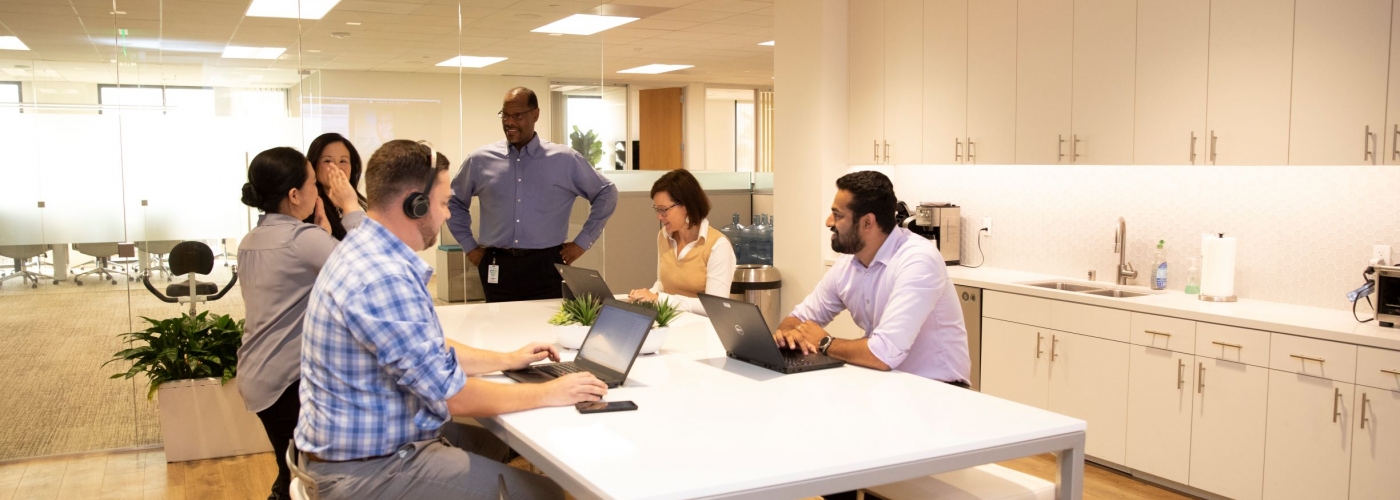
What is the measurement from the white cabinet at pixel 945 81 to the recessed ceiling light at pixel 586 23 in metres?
3.31

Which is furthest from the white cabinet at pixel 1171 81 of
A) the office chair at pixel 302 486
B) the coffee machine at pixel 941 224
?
the office chair at pixel 302 486

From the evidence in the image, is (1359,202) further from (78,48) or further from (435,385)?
(78,48)

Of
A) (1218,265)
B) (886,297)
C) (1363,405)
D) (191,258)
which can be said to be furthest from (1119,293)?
(191,258)

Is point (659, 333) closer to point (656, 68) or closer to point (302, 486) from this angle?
point (302, 486)

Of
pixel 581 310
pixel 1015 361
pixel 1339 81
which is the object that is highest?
pixel 1339 81

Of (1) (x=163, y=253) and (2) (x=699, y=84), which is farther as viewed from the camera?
(2) (x=699, y=84)

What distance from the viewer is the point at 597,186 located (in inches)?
198

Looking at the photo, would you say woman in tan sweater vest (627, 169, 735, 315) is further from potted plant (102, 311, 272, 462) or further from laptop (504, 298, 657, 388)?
potted plant (102, 311, 272, 462)

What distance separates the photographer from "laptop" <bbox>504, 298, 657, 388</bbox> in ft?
8.77

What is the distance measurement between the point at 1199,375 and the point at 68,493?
478 centimetres

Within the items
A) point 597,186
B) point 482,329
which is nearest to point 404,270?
point 482,329

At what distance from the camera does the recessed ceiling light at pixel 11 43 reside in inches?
193

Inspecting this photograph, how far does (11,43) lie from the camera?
4.93m

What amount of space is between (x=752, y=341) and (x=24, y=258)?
4052mm
